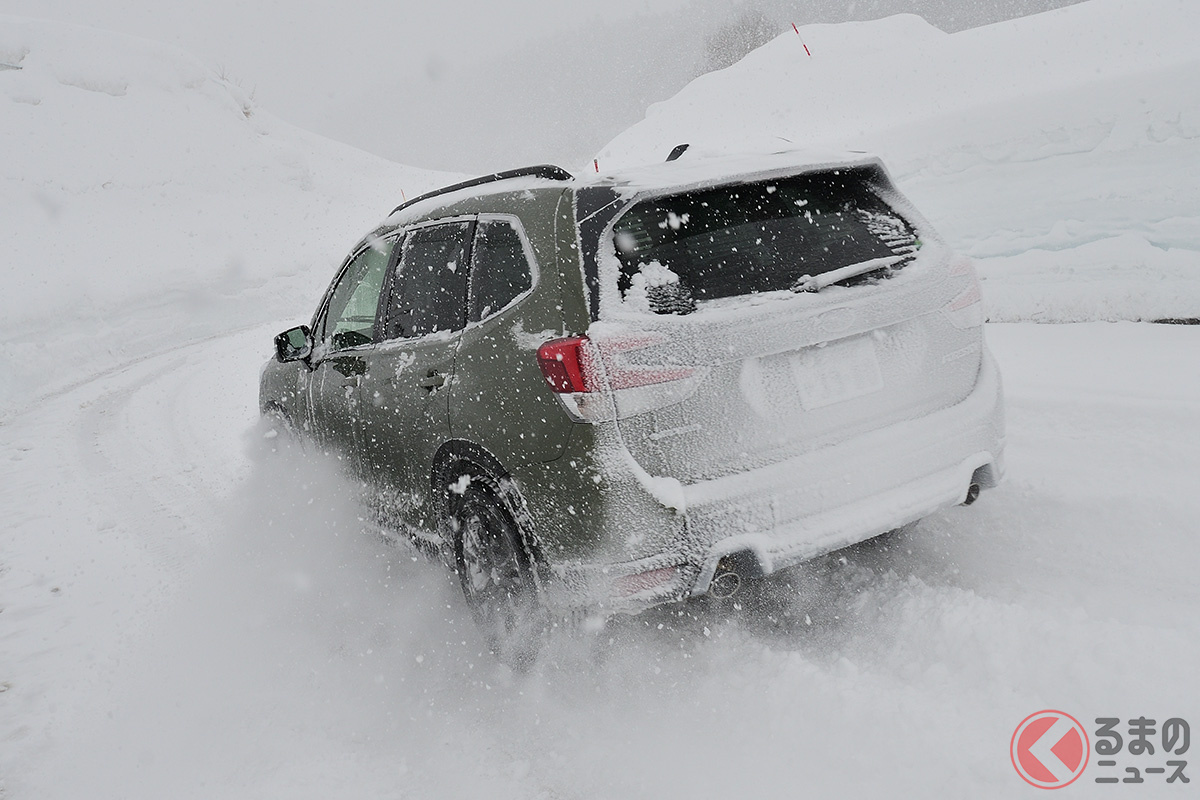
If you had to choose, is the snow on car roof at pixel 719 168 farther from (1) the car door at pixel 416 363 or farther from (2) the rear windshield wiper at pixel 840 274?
(1) the car door at pixel 416 363

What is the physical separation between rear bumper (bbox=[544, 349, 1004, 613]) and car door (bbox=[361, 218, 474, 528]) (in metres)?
1.07

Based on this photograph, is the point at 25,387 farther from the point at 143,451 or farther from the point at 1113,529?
the point at 1113,529

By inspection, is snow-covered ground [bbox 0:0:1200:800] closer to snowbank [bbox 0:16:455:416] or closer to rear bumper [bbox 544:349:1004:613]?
rear bumper [bbox 544:349:1004:613]

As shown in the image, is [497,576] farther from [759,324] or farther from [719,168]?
[719,168]

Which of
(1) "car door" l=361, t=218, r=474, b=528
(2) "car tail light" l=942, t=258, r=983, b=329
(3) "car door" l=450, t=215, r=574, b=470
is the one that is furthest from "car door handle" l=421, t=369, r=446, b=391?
(2) "car tail light" l=942, t=258, r=983, b=329

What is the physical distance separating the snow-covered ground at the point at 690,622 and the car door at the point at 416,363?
60 centimetres

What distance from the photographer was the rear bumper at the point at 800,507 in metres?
2.67

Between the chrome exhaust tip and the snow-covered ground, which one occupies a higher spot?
the chrome exhaust tip

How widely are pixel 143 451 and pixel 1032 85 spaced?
1645 cm

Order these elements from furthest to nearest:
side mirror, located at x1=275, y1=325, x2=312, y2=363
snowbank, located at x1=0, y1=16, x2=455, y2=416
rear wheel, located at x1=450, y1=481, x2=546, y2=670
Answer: snowbank, located at x1=0, y1=16, x2=455, y2=416 → side mirror, located at x1=275, y1=325, x2=312, y2=363 → rear wheel, located at x1=450, y1=481, x2=546, y2=670

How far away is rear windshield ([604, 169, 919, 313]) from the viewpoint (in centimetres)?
271

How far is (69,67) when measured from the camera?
34688 mm

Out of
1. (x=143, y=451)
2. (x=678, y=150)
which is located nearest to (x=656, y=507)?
(x=678, y=150)

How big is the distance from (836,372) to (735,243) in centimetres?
56
